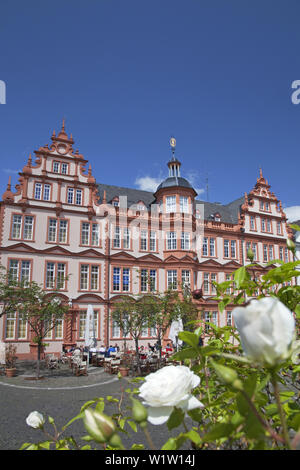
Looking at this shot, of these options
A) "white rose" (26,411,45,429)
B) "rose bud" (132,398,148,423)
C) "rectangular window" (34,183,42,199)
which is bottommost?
"white rose" (26,411,45,429)

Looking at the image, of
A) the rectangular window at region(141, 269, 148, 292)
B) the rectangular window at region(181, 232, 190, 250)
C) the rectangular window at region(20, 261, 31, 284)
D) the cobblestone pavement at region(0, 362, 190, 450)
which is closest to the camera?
the cobblestone pavement at region(0, 362, 190, 450)

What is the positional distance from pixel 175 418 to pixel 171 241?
27226mm

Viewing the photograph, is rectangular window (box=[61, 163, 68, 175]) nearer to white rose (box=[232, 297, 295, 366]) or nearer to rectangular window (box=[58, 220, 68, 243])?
rectangular window (box=[58, 220, 68, 243])

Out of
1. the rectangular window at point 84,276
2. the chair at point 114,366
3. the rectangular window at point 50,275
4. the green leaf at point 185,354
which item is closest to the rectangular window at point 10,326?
the rectangular window at point 50,275

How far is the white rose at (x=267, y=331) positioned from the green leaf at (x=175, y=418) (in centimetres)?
34

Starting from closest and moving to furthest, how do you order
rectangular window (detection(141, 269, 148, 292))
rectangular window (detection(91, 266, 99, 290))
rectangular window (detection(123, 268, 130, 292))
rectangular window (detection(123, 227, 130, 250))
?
rectangular window (detection(91, 266, 99, 290))
rectangular window (detection(123, 268, 130, 292))
rectangular window (detection(141, 269, 148, 292))
rectangular window (detection(123, 227, 130, 250))

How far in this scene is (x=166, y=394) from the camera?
892 mm

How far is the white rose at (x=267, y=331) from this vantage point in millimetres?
719

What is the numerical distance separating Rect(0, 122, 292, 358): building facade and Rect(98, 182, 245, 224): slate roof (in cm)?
18

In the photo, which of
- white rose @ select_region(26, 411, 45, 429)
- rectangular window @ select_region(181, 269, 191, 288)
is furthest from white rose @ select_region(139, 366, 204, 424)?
rectangular window @ select_region(181, 269, 191, 288)

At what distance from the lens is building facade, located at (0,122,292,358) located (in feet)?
73.9

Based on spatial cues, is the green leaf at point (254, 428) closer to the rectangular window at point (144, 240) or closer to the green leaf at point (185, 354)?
the green leaf at point (185, 354)
